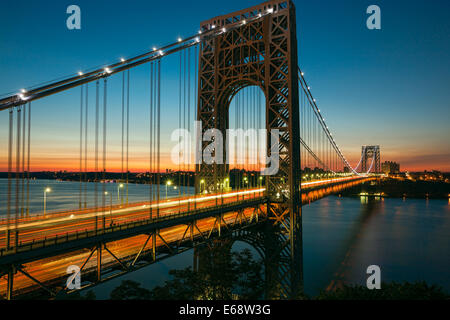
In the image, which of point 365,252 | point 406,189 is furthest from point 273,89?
point 406,189

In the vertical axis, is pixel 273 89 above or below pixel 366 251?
above

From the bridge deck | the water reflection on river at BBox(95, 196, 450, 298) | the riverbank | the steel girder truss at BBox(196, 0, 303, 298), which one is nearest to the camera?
the bridge deck

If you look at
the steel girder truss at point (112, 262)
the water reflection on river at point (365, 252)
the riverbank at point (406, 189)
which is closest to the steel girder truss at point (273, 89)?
the steel girder truss at point (112, 262)

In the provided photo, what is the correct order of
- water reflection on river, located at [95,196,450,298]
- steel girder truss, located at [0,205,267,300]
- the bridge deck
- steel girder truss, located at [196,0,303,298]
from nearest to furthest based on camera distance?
steel girder truss, located at [0,205,267,300] → the bridge deck → steel girder truss, located at [196,0,303,298] → water reflection on river, located at [95,196,450,298]

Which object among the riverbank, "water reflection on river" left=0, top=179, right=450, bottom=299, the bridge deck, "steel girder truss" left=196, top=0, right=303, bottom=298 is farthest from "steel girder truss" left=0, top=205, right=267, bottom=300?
the riverbank

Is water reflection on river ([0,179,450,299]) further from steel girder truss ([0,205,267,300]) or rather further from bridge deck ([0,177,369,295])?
bridge deck ([0,177,369,295])

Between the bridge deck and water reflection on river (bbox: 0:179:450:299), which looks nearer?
the bridge deck

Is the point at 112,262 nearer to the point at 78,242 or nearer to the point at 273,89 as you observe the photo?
the point at 78,242
